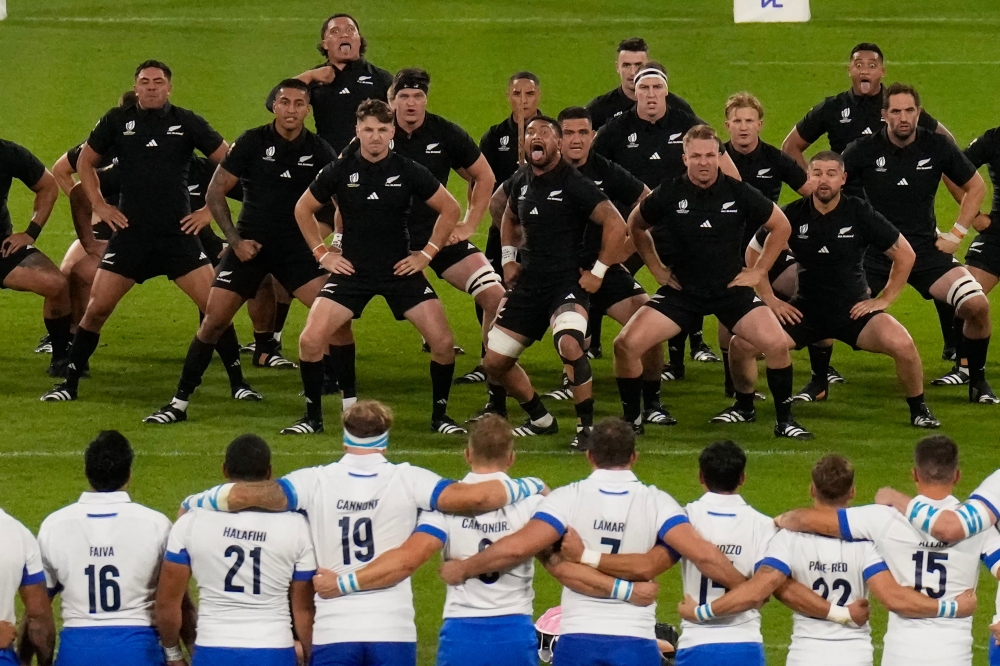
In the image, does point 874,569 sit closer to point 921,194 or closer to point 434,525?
point 434,525

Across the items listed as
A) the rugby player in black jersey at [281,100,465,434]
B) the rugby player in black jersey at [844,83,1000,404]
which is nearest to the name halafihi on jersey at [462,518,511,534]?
the rugby player in black jersey at [281,100,465,434]

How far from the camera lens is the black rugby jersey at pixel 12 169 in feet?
41.5

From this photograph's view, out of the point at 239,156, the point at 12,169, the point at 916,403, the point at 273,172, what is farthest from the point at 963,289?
the point at 12,169

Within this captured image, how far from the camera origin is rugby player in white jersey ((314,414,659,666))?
23.2 feet

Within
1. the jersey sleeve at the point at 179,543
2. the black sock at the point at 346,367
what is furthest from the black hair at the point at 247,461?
the black sock at the point at 346,367

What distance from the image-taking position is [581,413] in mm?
11328

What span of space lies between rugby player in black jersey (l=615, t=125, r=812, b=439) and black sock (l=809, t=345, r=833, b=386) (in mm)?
1121

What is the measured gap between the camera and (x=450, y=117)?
2295cm

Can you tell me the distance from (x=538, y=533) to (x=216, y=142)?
6.14m

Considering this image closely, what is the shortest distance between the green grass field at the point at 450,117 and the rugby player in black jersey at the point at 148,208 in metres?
0.55

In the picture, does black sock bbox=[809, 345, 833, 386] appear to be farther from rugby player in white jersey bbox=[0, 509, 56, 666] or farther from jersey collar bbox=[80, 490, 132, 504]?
rugby player in white jersey bbox=[0, 509, 56, 666]

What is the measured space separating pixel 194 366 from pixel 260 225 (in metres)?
1.02

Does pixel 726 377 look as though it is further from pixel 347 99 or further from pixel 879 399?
pixel 347 99

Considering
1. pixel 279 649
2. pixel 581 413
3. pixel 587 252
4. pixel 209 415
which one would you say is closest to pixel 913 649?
pixel 279 649
